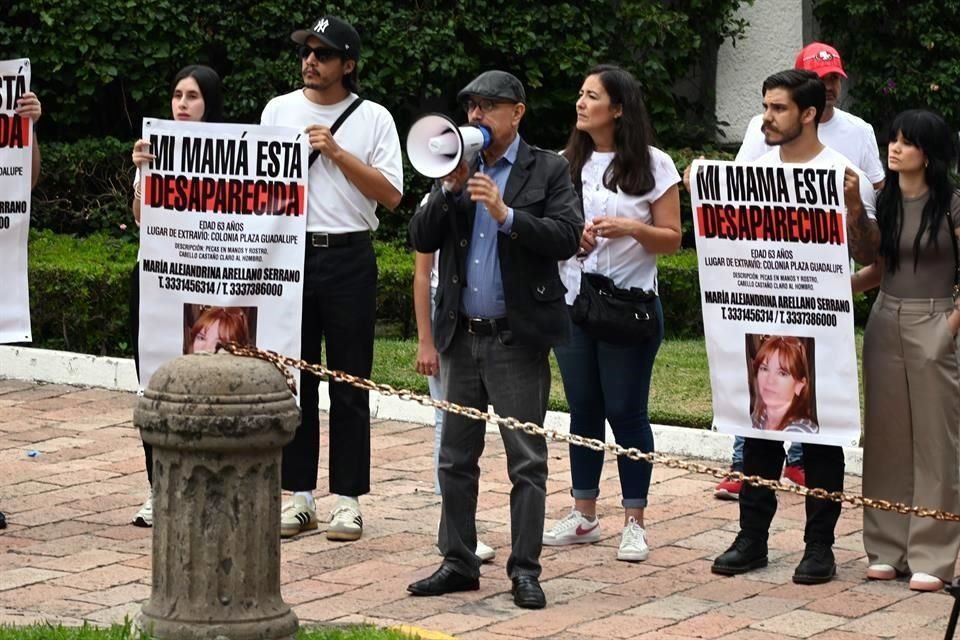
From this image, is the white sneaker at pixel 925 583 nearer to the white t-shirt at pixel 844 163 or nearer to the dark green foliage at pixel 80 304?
the white t-shirt at pixel 844 163

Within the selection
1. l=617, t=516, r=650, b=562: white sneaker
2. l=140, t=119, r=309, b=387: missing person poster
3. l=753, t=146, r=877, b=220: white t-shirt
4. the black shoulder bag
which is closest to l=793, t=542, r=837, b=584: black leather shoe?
l=617, t=516, r=650, b=562: white sneaker

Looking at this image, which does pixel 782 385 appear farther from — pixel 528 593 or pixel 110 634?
pixel 110 634

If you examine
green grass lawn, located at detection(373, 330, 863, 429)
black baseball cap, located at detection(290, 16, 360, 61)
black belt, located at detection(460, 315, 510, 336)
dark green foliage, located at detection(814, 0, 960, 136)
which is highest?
dark green foliage, located at detection(814, 0, 960, 136)

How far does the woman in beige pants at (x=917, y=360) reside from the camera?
24.6ft

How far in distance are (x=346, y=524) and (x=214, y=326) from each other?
1035 mm

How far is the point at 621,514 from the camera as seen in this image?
28.9 ft

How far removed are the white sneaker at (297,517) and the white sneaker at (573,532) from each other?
1054 millimetres

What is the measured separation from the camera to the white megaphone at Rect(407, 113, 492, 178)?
689cm

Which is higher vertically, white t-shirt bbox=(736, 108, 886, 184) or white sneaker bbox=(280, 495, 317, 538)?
white t-shirt bbox=(736, 108, 886, 184)

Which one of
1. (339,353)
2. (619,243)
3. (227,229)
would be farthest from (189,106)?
(619,243)

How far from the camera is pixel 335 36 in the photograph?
812 centimetres

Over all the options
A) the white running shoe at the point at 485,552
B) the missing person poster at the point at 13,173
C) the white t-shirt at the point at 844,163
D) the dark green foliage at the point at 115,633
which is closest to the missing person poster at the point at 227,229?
the missing person poster at the point at 13,173

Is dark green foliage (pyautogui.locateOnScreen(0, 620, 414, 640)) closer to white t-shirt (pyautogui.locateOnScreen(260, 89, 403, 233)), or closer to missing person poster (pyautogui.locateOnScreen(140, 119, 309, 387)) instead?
missing person poster (pyautogui.locateOnScreen(140, 119, 309, 387))

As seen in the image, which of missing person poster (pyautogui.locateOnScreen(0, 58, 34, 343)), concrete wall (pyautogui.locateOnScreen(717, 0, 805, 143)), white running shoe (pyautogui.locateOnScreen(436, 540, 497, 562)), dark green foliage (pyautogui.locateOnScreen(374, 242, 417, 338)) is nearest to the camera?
white running shoe (pyautogui.locateOnScreen(436, 540, 497, 562))
